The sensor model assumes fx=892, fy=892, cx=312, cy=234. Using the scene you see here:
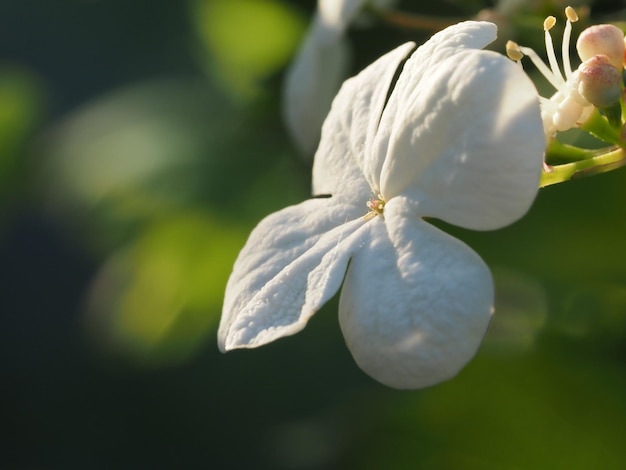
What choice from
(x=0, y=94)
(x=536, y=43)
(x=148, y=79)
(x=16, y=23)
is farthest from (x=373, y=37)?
(x=16, y=23)

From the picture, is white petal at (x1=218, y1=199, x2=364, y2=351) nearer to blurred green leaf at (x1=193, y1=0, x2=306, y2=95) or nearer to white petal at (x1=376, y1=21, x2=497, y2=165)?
white petal at (x1=376, y1=21, x2=497, y2=165)

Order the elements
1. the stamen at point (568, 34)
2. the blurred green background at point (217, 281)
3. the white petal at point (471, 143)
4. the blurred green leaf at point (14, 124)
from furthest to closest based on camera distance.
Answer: the blurred green leaf at point (14, 124) → the blurred green background at point (217, 281) → the stamen at point (568, 34) → the white petal at point (471, 143)

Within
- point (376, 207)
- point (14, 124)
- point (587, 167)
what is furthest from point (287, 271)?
point (14, 124)

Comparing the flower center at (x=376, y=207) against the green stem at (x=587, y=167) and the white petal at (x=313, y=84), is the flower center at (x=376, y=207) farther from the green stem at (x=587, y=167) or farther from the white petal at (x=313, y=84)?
the white petal at (x=313, y=84)

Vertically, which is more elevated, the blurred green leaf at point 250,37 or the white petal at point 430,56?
the white petal at point 430,56

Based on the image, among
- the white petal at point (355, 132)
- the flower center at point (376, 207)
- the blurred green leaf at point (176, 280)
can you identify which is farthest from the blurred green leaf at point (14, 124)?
the flower center at point (376, 207)

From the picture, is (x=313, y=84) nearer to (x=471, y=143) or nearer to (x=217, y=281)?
(x=217, y=281)
